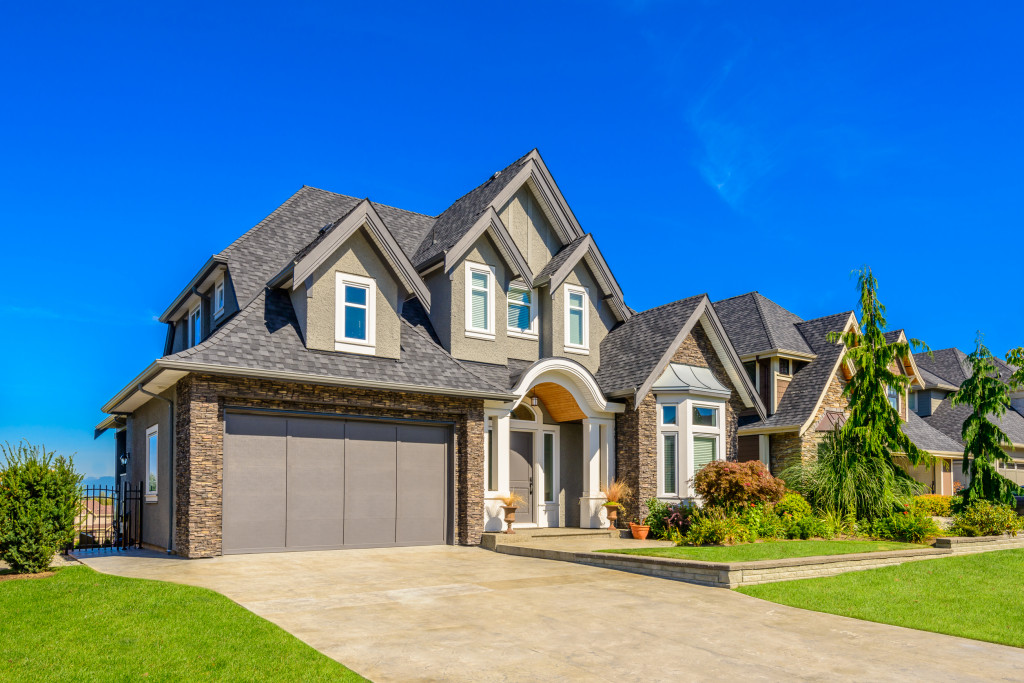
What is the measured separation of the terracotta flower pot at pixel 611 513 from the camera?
835 inches

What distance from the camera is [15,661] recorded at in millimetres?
7727

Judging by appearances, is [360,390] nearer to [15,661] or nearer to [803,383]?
[15,661]

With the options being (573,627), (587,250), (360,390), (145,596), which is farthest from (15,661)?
(587,250)

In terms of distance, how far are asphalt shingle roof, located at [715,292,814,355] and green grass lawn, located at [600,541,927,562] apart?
10.7 m

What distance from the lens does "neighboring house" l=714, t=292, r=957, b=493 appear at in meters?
25.8

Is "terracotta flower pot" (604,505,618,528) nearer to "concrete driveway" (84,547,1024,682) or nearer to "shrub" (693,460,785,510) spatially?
"shrub" (693,460,785,510)

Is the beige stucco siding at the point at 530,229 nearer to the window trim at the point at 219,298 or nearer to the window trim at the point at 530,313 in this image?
the window trim at the point at 530,313

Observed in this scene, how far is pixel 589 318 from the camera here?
23688 mm

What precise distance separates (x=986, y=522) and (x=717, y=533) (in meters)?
7.82

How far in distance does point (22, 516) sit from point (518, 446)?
1196 centimetres

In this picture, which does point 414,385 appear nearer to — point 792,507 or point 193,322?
point 193,322

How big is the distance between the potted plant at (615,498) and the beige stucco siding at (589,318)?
3.48 metres

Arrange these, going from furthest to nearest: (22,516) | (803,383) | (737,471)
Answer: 1. (803,383)
2. (737,471)
3. (22,516)

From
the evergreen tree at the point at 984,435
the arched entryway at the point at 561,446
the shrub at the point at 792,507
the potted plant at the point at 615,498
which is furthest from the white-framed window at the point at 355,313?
the evergreen tree at the point at 984,435
